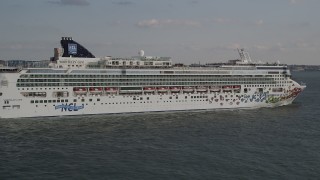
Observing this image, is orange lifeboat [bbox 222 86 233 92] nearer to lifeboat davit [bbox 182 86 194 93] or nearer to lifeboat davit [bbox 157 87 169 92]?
lifeboat davit [bbox 182 86 194 93]

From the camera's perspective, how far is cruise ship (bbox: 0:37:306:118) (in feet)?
173

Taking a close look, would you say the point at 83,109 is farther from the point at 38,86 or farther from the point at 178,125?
the point at 178,125

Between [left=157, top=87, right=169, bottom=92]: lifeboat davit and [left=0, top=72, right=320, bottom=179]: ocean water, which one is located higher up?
[left=157, top=87, right=169, bottom=92]: lifeboat davit

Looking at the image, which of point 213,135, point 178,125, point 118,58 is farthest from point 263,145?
point 118,58

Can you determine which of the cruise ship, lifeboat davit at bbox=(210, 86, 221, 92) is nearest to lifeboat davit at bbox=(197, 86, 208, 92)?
the cruise ship

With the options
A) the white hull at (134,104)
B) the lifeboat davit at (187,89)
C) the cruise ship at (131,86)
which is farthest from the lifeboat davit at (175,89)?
the lifeboat davit at (187,89)

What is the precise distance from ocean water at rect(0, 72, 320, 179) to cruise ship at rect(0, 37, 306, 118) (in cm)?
181

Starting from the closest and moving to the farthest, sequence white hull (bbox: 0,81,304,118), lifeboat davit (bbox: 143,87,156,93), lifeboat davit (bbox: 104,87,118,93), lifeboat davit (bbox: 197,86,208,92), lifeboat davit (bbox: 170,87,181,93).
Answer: white hull (bbox: 0,81,304,118)
lifeboat davit (bbox: 104,87,118,93)
lifeboat davit (bbox: 143,87,156,93)
lifeboat davit (bbox: 170,87,181,93)
lifeboat davit (bbox: 197,86,208,92)

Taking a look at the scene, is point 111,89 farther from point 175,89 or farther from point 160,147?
point 160,147

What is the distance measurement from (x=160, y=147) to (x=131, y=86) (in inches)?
824

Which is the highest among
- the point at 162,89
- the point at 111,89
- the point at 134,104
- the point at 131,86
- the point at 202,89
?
the point at 131,86

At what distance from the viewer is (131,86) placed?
59.2 meters

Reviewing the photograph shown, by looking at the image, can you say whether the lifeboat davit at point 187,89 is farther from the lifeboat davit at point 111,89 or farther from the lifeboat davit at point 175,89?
the lifeboat davit at point 111,89

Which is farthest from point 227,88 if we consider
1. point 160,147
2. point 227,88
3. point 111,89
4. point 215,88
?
point 160,147
